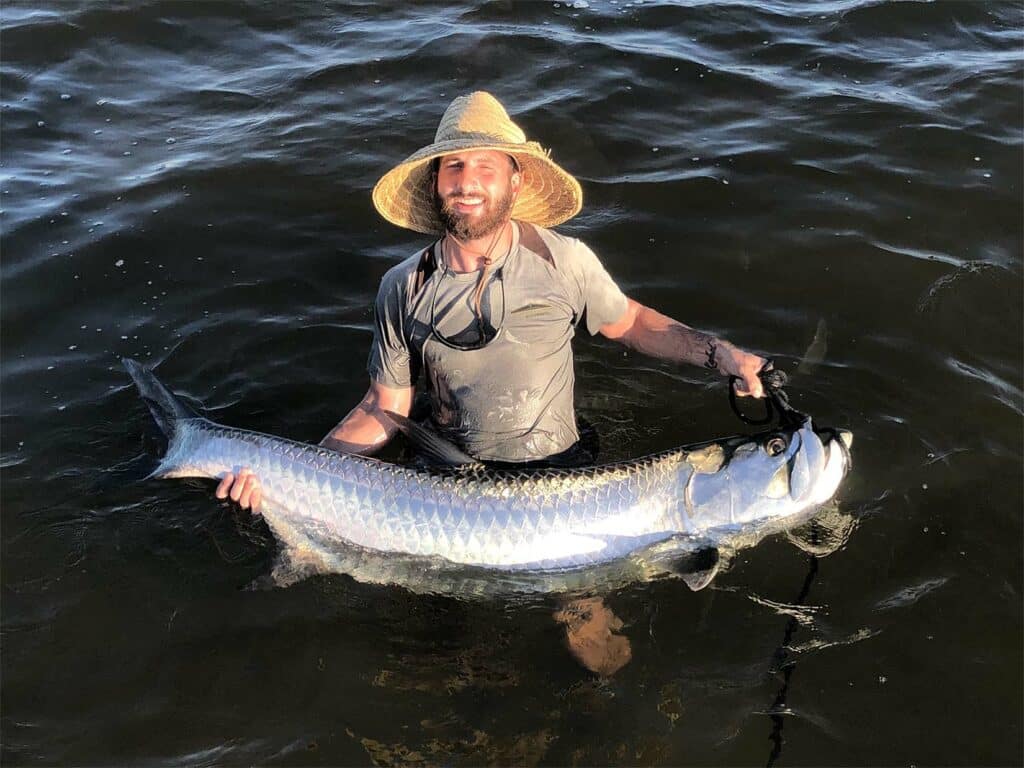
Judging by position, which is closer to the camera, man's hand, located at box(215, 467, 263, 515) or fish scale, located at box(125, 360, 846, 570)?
fish scale, located at box(125, 360, 846, 570)

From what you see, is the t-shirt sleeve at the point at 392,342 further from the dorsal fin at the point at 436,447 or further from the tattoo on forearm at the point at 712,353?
the tattoo on forearm at the point at 712,353

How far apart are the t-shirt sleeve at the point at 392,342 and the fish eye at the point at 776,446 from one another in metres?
2.13

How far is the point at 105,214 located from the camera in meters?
8.23

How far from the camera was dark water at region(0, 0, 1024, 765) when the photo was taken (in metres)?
4.29

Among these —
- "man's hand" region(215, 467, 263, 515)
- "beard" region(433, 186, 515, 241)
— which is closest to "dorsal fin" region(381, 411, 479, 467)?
"man's hand" region(215, 467, 263, 515)

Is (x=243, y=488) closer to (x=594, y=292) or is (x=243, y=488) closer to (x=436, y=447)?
(x=436, y=447)

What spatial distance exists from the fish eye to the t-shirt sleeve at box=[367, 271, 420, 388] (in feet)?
7.00

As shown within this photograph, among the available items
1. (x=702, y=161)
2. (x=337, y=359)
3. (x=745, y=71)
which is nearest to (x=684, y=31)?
(x=745, y=71)

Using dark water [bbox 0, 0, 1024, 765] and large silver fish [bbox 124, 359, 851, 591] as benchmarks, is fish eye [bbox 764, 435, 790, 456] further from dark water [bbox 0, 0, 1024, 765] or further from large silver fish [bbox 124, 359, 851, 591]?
dark water [bbox 0, 0, 1024, 765]

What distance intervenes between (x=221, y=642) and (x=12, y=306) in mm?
4212

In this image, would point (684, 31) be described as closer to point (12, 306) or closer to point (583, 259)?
point (583, 259)

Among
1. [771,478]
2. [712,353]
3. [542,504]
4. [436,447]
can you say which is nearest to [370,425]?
[436,447]

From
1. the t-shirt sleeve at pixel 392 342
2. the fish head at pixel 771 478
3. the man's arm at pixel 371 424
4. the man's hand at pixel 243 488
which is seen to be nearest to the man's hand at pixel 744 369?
the fish head at pixel 771 478

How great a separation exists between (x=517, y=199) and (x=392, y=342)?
1170 millimetres
